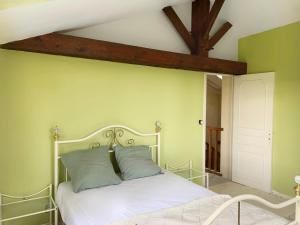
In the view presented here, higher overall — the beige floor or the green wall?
the green wall

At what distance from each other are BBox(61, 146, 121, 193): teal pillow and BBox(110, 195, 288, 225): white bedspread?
789 millimetres

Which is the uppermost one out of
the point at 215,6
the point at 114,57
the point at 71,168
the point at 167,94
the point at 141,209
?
the point at 215,6

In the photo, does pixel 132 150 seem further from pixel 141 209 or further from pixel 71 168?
pixel 141 209

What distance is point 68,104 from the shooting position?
278 centimetres

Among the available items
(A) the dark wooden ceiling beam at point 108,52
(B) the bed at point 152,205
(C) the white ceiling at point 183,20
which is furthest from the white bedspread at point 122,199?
(C) the white ceiling at point 183,20

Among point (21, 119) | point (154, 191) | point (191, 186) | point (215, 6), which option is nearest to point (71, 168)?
point (21, 119)

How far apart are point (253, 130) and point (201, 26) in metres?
1.91

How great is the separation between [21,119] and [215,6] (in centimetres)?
292

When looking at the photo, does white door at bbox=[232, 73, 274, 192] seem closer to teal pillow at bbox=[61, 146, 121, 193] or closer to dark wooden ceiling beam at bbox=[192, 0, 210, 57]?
dark wooden ceiling beam at bbox=[192, 0, 210, 57]

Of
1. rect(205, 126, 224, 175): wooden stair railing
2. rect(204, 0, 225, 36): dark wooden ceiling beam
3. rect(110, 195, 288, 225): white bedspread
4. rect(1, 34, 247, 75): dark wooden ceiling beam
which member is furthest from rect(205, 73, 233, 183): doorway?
rect(110, 195, 288, 225): white bedspread

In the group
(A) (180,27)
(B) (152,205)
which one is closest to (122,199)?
(B) (152,205)

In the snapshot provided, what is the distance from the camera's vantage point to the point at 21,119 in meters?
2.53

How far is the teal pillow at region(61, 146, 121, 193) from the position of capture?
7.91 ft

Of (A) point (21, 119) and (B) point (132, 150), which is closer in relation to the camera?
(A) point (21, 119)
